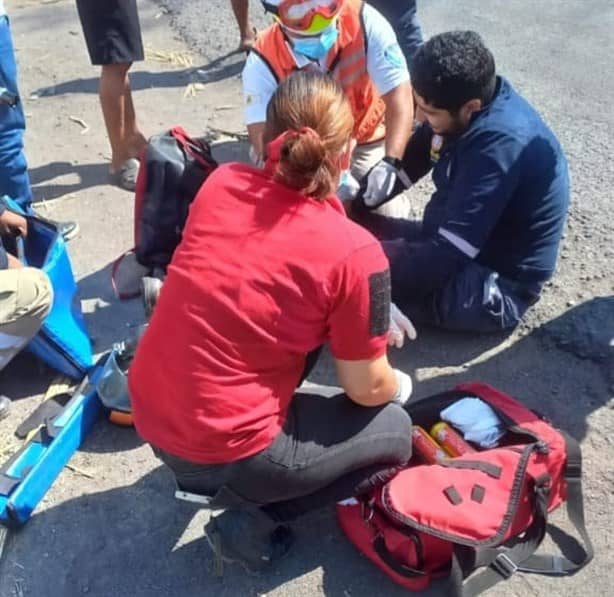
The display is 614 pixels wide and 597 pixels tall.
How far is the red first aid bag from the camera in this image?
2.52 m

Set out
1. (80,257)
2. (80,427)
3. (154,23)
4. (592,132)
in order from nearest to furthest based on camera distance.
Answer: (80,427), (80,257), (592,132), (154,23)

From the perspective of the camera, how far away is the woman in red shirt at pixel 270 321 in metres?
2.17

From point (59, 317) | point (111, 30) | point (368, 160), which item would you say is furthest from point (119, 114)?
point (59, 317)

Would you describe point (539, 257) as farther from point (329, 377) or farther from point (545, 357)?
point (329, 377)

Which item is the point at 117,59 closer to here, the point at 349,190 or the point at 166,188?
the point at 166,188

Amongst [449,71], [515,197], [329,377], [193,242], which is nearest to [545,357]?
[515,197]

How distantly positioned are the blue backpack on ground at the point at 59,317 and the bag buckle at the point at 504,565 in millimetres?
1809

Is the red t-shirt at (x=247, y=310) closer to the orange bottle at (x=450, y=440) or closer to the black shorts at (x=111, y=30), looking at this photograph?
the orange bottle at (x=450, y=440)

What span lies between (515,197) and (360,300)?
1266mm

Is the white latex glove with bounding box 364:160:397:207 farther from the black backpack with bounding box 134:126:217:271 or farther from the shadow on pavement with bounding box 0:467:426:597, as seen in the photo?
the shadow on pavement with bounding box 0:467:426:597

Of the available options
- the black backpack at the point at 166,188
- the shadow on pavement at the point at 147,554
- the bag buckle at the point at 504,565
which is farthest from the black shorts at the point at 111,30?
the bag buckle at the point at 504,565

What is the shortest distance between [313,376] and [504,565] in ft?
3.95

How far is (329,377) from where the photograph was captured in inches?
137

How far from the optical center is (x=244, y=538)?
8.72ft
